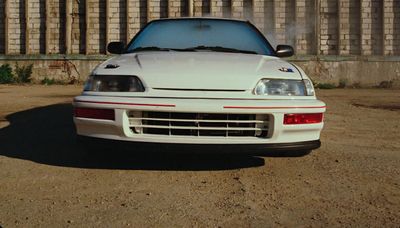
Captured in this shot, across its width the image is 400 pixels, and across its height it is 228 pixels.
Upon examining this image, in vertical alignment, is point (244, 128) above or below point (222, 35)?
below

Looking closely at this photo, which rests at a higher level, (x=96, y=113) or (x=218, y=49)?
(x=218, y=49)

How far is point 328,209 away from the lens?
2.60 metres

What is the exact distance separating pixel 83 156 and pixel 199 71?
136 cm

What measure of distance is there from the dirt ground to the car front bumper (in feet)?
0.82

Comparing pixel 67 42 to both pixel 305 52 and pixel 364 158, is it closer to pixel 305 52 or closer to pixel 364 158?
pixel 305 52

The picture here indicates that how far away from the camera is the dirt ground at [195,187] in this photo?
245cm

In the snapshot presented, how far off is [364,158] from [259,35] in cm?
155

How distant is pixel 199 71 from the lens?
10.4 ft

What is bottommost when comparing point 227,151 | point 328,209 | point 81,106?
point 328,209

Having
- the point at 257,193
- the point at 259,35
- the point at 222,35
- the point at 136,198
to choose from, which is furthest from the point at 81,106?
the point at 259,35

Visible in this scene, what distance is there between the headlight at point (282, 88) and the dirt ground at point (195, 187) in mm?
619

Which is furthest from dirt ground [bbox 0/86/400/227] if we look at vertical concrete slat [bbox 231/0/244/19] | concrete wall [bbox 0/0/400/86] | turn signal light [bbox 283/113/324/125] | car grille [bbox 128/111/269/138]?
vertical concrete slat [bbox 231/0/244/19]

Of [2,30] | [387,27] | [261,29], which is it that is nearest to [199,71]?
[261,29]

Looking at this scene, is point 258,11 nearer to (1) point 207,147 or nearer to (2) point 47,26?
(2) point 47,26
